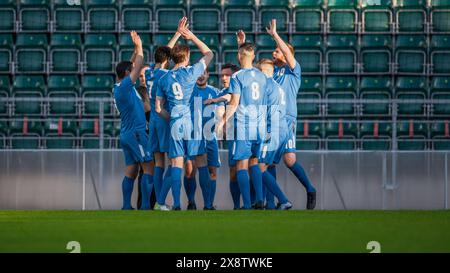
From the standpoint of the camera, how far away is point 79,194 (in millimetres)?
13312

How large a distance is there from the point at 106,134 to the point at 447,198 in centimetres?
597

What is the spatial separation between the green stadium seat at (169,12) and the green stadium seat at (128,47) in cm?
38

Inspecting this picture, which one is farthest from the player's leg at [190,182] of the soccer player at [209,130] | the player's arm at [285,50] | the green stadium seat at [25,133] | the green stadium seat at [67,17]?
the green stadium seat at [67,17]

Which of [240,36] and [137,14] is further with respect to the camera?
[137,14]

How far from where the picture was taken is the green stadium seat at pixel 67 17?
61.8 feet

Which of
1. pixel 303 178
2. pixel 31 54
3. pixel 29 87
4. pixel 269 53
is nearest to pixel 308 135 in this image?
pixel 269 53

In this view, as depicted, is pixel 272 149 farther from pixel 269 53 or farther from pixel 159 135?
pixel 269 53

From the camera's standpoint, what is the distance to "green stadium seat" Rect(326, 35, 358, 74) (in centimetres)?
1877

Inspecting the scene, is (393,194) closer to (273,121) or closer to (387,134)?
(273,121)

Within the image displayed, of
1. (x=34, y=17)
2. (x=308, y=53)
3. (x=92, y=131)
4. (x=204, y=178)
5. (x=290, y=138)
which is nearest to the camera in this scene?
(x=204, y=178)

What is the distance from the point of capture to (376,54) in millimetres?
18828

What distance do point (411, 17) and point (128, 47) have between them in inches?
204

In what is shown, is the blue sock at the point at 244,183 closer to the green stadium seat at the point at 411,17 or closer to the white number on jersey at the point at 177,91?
the white number on jersey at the point at 177,91
